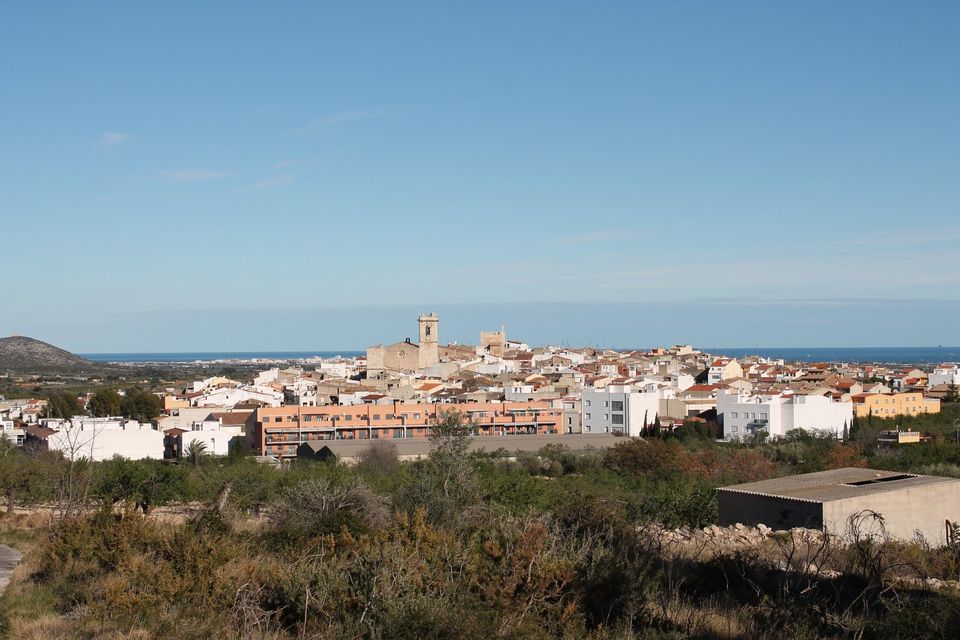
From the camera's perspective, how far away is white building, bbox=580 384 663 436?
2109 inches

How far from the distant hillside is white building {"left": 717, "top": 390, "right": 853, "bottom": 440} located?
12488 centimetres

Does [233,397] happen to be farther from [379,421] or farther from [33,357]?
[33,357]

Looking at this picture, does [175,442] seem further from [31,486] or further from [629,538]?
[629,538]

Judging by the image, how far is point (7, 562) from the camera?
1184 centimetres

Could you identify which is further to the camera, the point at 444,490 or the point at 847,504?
the point at 847,504

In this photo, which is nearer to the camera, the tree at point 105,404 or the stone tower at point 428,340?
the tree at point 105,404

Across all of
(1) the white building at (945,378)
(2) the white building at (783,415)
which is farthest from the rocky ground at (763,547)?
(1) the white building at (945,378)

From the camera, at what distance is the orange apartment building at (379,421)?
4859 cm

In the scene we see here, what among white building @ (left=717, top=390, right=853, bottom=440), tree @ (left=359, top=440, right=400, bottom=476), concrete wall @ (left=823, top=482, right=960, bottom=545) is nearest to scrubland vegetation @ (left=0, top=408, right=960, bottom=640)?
concrete wall @ (left=823, top=482, right=960, bottom=545)

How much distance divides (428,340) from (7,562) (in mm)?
78856

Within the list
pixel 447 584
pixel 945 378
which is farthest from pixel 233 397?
pixel 447 584

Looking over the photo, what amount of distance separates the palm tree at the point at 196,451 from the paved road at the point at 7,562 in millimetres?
26817

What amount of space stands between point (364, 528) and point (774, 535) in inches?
280

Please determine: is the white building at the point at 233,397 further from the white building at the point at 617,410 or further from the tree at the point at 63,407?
the white building at the point at 617,410
